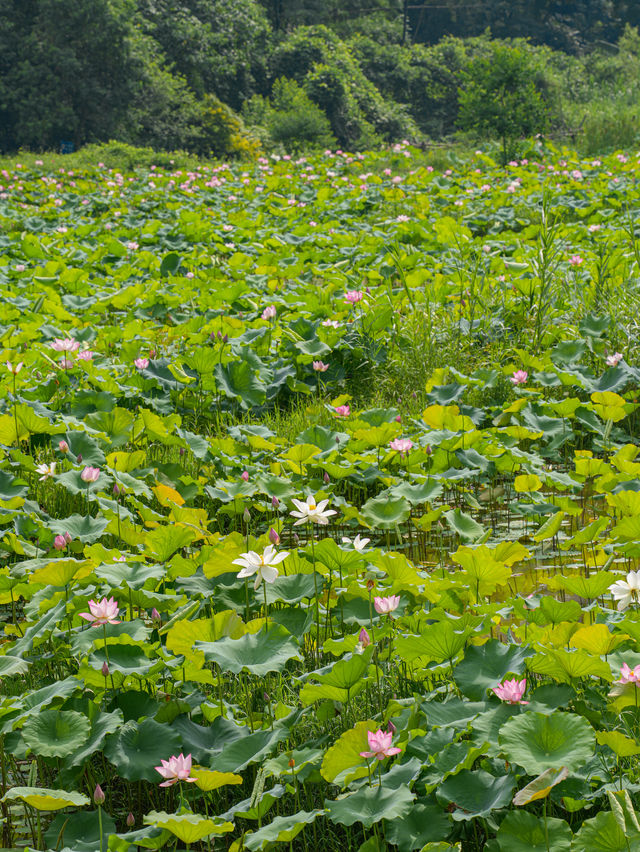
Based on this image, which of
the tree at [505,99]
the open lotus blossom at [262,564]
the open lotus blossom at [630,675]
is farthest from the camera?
the tree at [505,99]

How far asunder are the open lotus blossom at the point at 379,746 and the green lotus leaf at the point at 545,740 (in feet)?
0.60

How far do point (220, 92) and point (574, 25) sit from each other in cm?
1821

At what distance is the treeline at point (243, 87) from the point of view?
40.9 feet

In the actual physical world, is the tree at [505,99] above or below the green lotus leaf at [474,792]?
above

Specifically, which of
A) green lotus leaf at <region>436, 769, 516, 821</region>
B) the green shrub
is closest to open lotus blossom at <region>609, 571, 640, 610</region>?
green lotus leaf at <region>436, 769, 516, 821</region>

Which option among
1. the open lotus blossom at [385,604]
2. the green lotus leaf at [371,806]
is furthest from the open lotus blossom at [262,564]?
the green lotus leaf at [371,806]

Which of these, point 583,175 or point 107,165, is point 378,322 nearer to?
point 583,175

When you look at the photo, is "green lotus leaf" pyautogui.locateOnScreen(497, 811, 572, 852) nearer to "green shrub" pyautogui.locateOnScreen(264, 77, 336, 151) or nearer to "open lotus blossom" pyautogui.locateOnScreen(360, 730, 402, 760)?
"open lotus blossom" pyautogui.locateOnScreen(360, 730, 402, 760)

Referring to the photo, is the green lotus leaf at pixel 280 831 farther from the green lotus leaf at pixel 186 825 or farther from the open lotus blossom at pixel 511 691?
the open lotus blossom at pixel 511 691

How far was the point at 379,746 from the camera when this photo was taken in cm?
128

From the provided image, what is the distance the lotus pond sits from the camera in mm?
1383

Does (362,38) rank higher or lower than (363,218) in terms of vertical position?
higher

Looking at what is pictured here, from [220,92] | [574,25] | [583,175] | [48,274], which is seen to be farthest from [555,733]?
[574,25]

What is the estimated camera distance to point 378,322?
3973 millimetres
